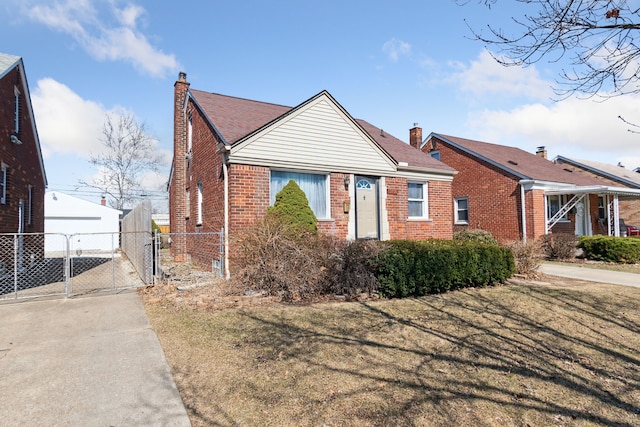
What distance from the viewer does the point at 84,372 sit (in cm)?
417

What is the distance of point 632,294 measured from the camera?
8.07 meters

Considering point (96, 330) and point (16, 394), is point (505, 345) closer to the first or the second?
point (16, 394)

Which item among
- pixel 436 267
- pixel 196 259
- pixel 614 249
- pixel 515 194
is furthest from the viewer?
pixel 515 194

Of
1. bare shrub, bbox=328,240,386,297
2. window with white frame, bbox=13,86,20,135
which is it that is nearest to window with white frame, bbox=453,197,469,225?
bare shrub, bbox=328,240,386,297

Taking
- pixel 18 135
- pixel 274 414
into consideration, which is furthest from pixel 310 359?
pixel 18 135

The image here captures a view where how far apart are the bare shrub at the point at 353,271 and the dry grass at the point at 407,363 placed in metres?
0.68

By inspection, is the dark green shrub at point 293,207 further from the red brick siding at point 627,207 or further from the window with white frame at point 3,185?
the red brick siding at point 627,207

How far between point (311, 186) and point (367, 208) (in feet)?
7.78

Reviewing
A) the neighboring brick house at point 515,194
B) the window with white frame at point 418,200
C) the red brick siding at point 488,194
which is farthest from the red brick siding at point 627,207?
the window with white frame at point 418,200

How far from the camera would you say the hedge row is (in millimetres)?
7523

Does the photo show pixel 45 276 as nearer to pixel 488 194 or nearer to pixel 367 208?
pixel 367 208

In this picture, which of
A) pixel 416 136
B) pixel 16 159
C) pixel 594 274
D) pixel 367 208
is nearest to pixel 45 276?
pixel 16 159

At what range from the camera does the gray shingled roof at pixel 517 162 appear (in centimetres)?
1846

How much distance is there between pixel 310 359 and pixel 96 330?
146 inches
